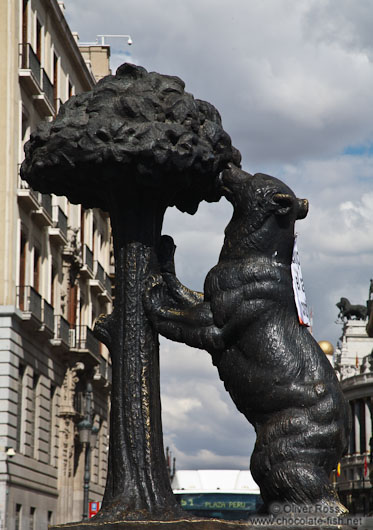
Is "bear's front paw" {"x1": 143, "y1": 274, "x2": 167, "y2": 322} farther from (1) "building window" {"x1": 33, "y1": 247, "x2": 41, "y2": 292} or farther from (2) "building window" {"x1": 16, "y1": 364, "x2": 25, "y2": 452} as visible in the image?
(1) "building window" {"x1": 33, "y1": 247, "x2": 41, "y2": 292}

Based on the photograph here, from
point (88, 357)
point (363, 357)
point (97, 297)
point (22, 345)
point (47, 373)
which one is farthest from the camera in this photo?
point (363, 357)

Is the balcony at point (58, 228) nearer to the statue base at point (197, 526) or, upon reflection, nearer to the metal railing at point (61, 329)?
the metal railing at point (61, 329)

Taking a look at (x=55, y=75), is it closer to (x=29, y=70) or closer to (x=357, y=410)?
(x=29, y=70)

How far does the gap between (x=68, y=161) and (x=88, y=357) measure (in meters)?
27.6

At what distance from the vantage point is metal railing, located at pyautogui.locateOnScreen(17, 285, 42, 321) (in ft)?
89.5

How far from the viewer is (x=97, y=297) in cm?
4112

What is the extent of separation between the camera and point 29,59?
2834 cm

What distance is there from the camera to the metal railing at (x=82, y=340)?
3375cm

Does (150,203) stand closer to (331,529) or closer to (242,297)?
(242,297)

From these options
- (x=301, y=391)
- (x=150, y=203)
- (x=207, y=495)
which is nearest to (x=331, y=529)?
(x=301, y=391)

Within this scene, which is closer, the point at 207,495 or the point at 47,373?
the point at 207,495

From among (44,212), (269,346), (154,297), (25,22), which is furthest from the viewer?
(44,212)

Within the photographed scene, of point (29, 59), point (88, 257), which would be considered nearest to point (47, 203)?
point (29, 59)

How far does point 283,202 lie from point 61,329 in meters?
25.7
